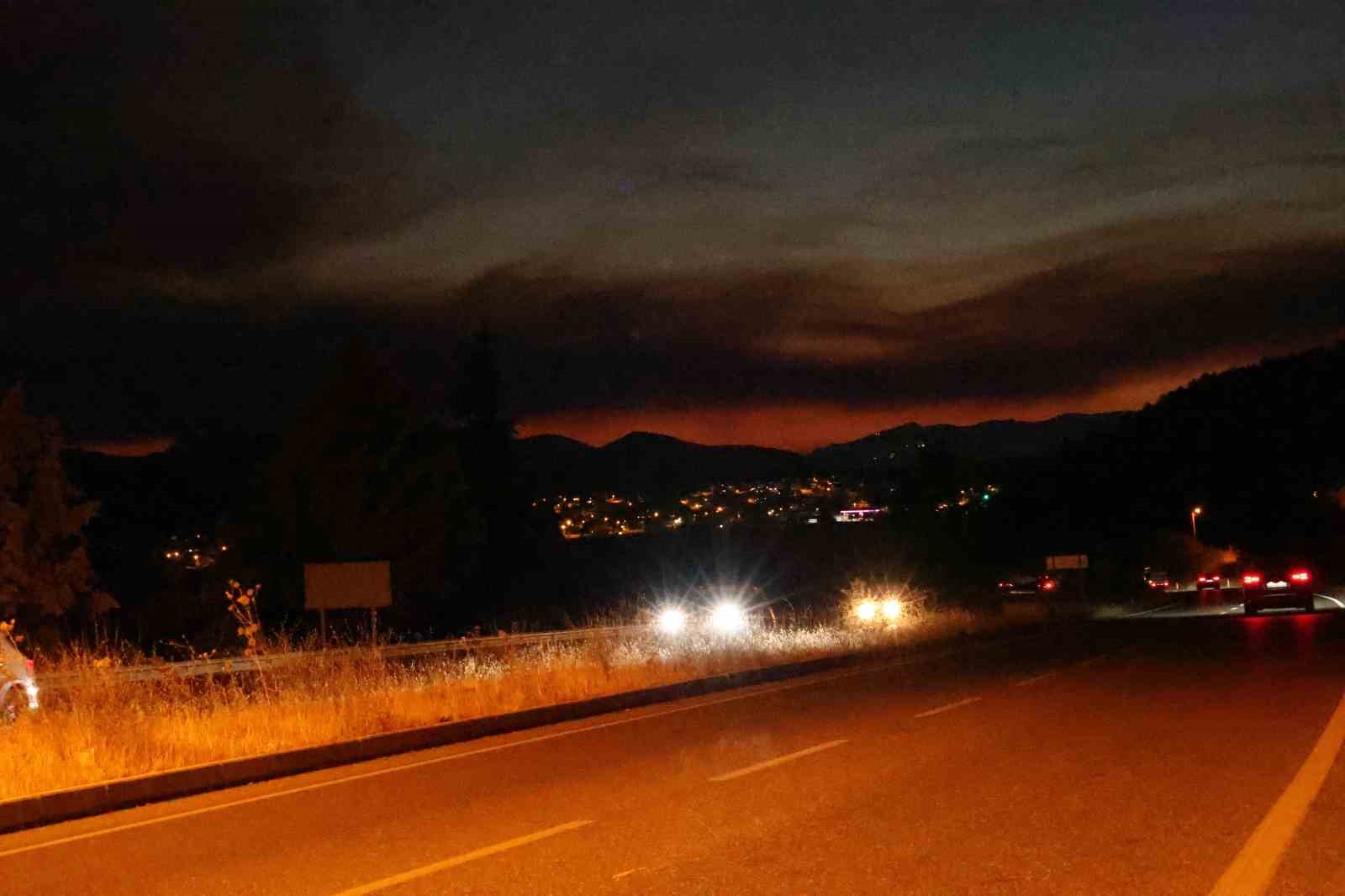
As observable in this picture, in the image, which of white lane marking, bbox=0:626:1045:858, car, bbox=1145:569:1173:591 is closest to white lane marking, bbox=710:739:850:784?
white lane marking, bbox=0:626:1045:858

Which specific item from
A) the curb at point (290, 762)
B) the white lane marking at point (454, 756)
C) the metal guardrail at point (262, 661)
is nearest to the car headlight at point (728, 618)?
the metal guardrail at point (262, 661)

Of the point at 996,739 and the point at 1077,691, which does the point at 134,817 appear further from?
the point at 1077,691

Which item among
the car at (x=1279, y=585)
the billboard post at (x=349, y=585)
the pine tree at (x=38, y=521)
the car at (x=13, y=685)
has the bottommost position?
the car at (x=1279, y=585)

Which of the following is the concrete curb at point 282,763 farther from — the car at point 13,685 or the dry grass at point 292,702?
the car at point 13,685

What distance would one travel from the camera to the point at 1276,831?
29.6ft

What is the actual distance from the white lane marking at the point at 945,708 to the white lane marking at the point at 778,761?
2597 millimetres

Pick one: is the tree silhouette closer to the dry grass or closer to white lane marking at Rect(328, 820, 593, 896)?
the dry grass

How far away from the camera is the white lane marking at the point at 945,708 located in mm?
16516

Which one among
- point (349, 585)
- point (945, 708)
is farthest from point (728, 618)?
point (945, 708)

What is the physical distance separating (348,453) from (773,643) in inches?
1512

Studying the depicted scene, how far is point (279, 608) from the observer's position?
57219 mm

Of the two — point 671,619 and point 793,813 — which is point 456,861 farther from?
point 671,619

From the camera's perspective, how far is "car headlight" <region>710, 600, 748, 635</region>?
2964cm

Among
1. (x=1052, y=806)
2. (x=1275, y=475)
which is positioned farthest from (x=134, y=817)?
(x=1275, y=475)
